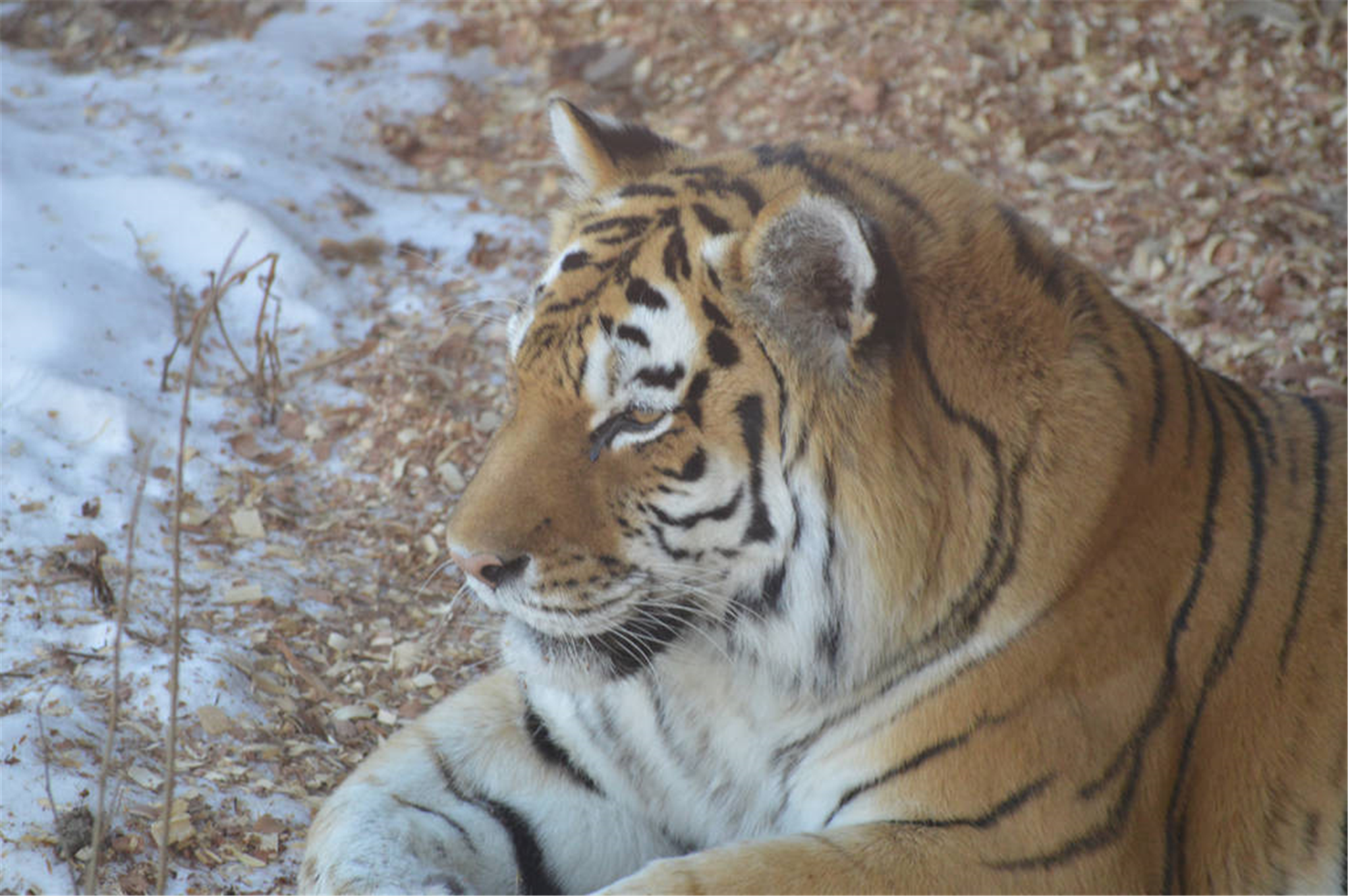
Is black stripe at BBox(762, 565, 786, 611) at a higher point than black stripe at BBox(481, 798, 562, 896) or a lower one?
higher

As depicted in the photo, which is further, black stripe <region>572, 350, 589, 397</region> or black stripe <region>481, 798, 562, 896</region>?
black stripe <region>481, 798, 562, 896</region>

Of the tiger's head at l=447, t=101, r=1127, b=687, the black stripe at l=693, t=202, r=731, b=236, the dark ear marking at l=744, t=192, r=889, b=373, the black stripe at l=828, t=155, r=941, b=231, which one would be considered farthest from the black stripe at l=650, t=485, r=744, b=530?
the black stripe at l=828, t=155, r=941, b=231

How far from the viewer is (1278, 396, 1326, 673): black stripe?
1946mm

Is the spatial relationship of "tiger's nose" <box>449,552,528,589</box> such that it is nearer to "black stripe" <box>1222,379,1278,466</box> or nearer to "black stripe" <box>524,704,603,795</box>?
"black stripe" <box>524,704,603,795</box>

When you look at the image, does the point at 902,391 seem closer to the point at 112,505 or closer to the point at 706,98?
the point at 112,505

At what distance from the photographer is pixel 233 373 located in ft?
10.9

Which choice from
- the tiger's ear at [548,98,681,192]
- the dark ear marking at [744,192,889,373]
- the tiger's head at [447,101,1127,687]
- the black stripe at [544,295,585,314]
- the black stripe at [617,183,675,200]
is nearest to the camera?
the dark ear marking at [744,192,889,373]

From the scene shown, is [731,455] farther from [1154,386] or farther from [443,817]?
[443,817]

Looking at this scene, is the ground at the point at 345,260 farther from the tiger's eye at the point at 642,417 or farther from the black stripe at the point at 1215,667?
the black stripe at the point at 1215,667

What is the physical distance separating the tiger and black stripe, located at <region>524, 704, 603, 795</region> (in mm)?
205

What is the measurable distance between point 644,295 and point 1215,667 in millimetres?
934

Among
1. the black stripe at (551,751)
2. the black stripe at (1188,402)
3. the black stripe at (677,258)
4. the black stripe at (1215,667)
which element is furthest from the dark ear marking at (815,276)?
the black stripe at (551,751)

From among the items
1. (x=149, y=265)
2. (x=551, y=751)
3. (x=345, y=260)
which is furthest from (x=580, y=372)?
(x=345, y=260)

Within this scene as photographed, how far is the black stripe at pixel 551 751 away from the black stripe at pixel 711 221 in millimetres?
841
